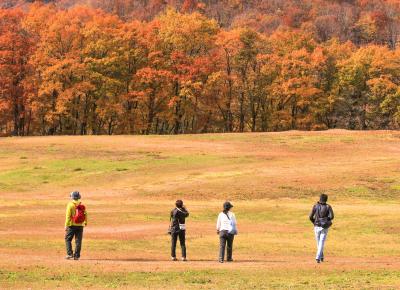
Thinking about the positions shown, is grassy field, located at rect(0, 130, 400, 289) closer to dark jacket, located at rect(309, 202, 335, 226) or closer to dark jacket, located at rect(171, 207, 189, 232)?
dark jacket, located at rect(171, 207, 189, 232)

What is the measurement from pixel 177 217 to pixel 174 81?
236 feet

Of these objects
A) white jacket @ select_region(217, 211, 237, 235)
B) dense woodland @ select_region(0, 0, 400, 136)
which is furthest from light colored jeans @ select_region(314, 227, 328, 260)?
dense woodland @ select_region(0, 0, 400, 136)

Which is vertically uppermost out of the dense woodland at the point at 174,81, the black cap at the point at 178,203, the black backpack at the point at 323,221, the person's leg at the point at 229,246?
the dense woodland at the point at 174,81

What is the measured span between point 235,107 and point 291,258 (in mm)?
77021

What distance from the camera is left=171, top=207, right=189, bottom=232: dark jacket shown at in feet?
85.7

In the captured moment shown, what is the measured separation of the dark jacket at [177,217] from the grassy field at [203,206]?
4.82ft

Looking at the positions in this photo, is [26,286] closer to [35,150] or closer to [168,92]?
[35,150]

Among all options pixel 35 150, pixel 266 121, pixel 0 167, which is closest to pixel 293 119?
pixel 266 121

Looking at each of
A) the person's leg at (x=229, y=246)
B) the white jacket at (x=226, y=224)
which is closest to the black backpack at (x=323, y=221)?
the white jacket at (x=226, y=224)

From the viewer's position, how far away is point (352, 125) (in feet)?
348

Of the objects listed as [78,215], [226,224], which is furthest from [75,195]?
[226,224]

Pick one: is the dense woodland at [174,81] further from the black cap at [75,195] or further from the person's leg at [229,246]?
the person's leg at [229,246]

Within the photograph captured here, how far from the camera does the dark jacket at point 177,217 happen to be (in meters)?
26.1

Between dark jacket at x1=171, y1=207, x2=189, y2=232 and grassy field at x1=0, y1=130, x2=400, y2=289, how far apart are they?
1.47 metres
